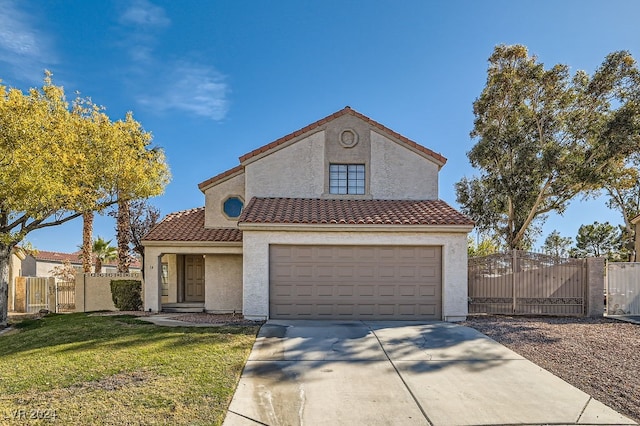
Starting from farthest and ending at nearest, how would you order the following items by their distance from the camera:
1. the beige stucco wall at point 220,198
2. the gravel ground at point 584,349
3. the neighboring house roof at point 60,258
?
1. the neighboring house roof at point 60,258
2. the beige stucco wall at point 220,198
3. the gravel ground at point 584,349

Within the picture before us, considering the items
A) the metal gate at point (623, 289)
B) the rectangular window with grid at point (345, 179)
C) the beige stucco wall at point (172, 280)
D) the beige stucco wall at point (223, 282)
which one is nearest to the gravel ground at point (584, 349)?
the metal gate at point (623, 289)

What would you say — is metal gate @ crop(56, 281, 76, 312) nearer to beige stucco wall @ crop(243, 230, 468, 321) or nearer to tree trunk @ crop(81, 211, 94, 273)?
tree trunk @ crop(81, 211, 94, 273)

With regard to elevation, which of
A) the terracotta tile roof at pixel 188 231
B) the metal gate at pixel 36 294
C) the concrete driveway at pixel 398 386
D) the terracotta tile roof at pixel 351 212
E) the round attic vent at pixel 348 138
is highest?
the round attic vent at pixel 348 138

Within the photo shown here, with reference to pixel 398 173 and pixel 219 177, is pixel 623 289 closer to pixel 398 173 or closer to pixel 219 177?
pixel 398 173

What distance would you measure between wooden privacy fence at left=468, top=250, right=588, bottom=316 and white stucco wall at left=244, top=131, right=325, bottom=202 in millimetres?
6548

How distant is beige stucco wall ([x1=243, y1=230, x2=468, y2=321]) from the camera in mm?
12484

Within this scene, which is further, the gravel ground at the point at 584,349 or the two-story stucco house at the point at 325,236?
the two-story stucco house at the point at 325,236

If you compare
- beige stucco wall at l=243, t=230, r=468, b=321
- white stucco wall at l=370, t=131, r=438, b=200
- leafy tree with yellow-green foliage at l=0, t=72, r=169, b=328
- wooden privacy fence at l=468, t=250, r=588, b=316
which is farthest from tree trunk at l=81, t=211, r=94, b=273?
wooden privacy fence at l=468, t=250, r=588, b=316

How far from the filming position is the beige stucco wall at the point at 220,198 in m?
16.1

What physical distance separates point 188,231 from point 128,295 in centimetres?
470

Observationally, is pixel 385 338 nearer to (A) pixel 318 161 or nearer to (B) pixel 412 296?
(B) pixel 412 296

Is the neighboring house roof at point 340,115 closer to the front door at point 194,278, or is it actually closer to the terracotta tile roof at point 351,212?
the terracotta tile roof at point 351,212

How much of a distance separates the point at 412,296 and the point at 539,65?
16637mm

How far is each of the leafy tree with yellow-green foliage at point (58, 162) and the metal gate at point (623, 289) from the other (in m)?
18.9
